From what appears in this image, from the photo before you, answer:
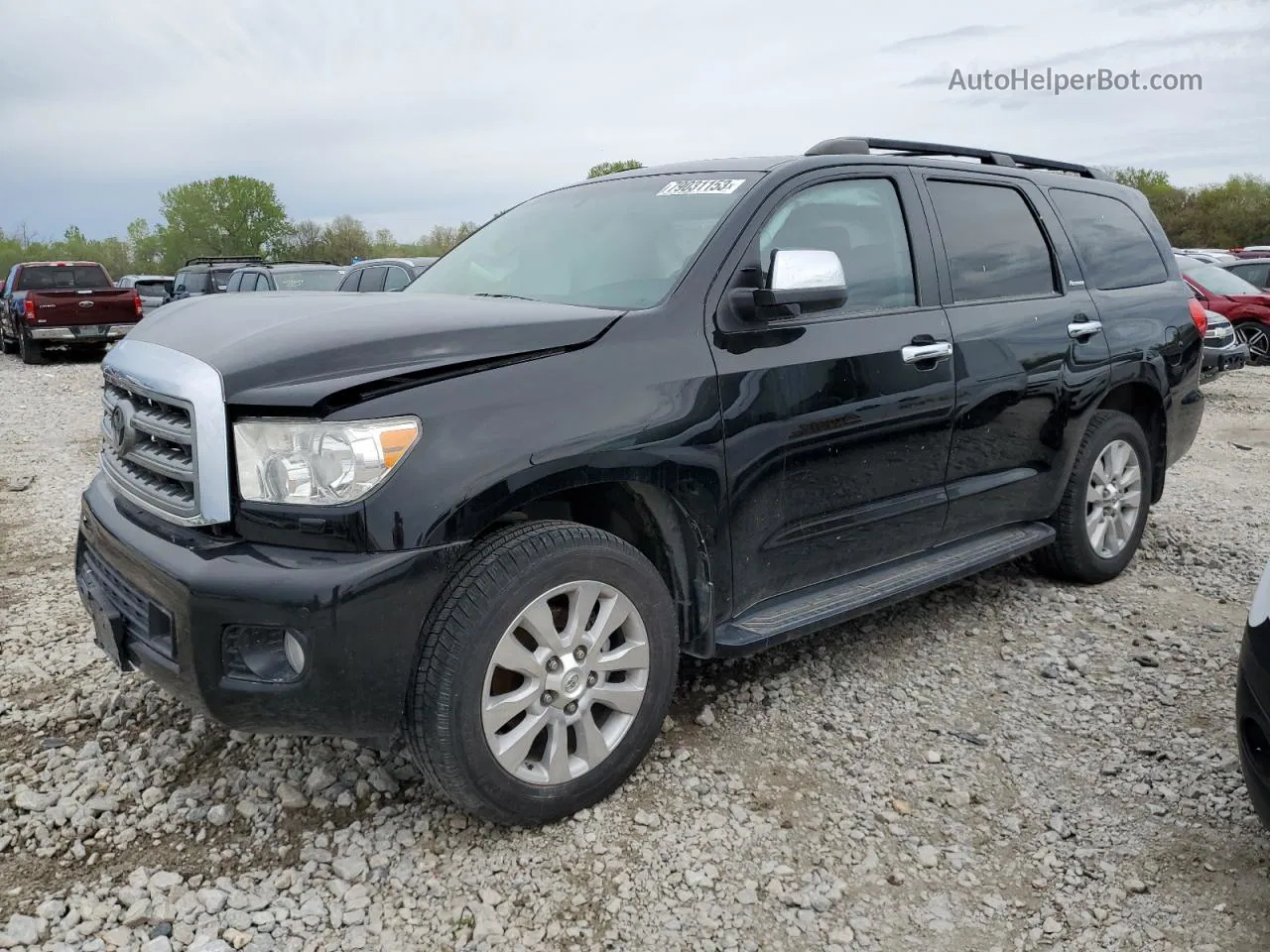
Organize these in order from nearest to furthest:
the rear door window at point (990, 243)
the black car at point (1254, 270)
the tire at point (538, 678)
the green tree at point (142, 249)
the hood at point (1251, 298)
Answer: the tire at point (538, 678) < the rear door window at point (990, 243) < the hood at point (1251, 298) < the black car at point (1254, 270) < the green tree at point (142, 249)

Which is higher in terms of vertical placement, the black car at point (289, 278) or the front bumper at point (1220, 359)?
the black car at point (289, 278)

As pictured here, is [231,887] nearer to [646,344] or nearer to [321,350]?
[321,350]

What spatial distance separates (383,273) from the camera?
1219 centimetres

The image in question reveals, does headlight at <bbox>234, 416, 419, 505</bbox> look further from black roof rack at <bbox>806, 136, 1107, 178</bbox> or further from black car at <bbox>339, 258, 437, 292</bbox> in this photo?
black car at <bbox>339, 258, 437, 292</bbox>

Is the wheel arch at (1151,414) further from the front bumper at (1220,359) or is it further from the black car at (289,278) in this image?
the black car at (289,278)

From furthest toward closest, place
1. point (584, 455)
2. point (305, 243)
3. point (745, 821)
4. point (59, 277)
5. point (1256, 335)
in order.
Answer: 1. point (305, 243)
2. point (59, 277)
3. point (1256, 335)
4. point (745, 821)
5. point (584, 455)

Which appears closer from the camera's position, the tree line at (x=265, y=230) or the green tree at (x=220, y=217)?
the tree line at (x=265, y=230)

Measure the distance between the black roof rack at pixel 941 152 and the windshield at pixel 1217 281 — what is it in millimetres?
10025

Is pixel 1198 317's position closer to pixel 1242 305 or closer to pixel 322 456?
pixel 322 456

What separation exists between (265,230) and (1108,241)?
7119 cm

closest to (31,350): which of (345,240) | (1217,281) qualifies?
(1217,281)

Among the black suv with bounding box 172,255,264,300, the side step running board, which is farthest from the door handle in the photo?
the black suv with bounding box 172,255,264,300

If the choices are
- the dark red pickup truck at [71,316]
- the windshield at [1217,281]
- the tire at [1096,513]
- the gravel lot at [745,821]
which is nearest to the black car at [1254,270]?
the windshield at [1217,281]

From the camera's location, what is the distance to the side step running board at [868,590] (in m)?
3.11
